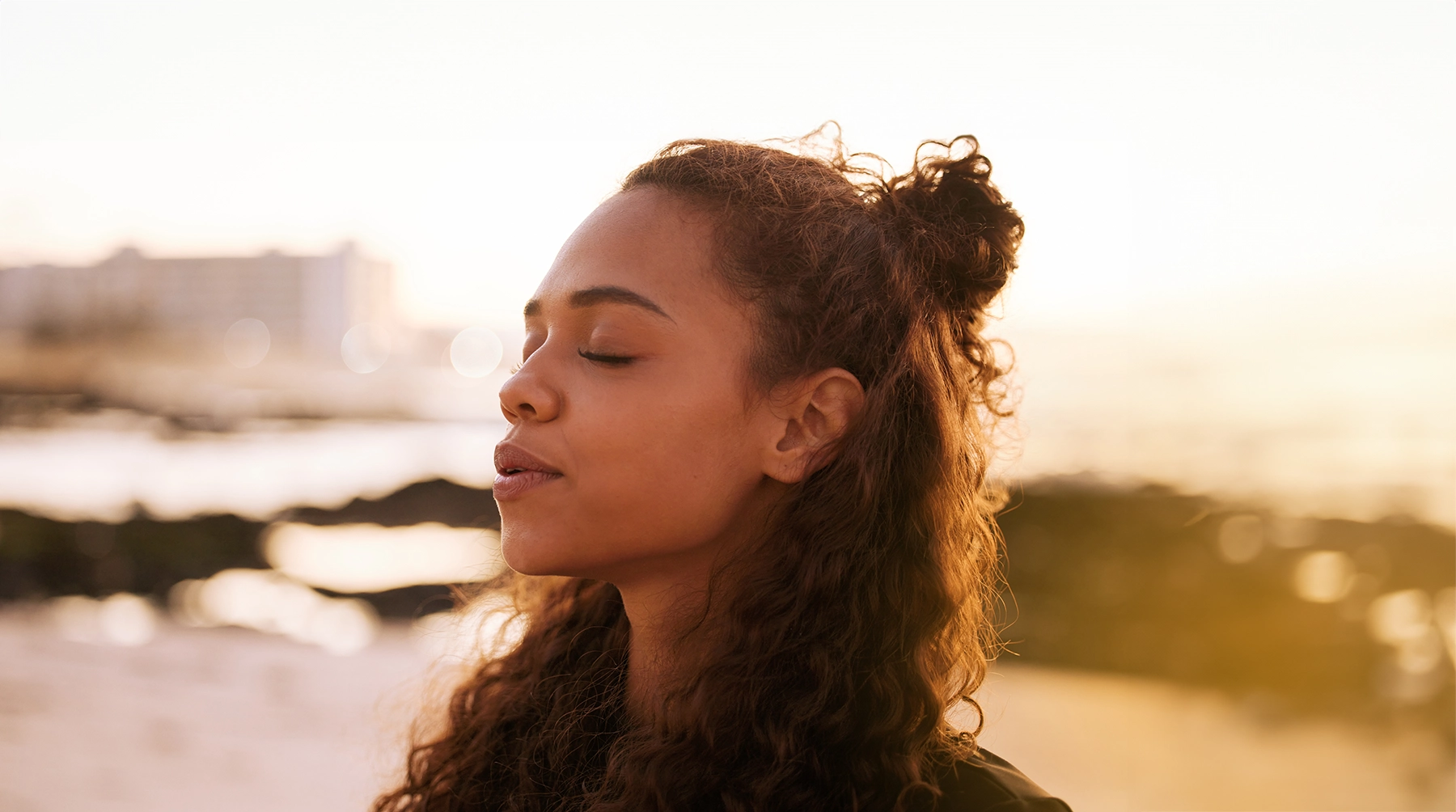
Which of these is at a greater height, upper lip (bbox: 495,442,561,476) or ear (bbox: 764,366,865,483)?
ear (bbox: 764,366,865,483)

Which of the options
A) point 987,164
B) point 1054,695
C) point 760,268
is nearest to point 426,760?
point 760,268

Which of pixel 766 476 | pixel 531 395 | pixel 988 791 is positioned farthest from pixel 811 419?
pixel 988 791

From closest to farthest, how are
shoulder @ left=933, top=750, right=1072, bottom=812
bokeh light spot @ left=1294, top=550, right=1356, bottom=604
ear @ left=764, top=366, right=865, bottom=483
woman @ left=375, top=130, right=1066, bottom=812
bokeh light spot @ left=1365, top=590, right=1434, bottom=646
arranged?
shoulder @ left=933, top=750, right=1072, bottom=812, woman @ left=375, top=130, right=1066, bottom=812, ear @ left=764, top=366, right=865, bottom=483, bokeh light spot @ left=1365, top=590, right=1434, bottom=646, bokeh light spot @ left=1294, top=550, right=1356, bottom=604

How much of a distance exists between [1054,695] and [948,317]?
486cm

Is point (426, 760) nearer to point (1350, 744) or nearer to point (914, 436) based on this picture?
point (914, 436)

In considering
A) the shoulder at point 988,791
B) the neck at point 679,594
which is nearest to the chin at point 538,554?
the neck at point 679,594

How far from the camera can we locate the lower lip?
64.1 inches

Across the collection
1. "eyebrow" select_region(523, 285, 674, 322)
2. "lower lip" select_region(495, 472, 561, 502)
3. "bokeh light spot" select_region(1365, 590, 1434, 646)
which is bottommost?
"bokeh light spot" select_region(1365, 590, 1434, 646)

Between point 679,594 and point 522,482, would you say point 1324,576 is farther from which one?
point 522,482

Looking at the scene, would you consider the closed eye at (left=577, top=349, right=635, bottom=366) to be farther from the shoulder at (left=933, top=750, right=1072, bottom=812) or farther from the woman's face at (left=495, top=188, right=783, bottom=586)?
the shoulder at (left=933, top=750, right=1072, bottom=812)

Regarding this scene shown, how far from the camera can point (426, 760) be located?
2.09m

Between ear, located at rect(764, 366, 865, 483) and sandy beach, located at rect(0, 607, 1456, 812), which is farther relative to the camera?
sandy beach, located at rect(0, 607, 1456, 812)

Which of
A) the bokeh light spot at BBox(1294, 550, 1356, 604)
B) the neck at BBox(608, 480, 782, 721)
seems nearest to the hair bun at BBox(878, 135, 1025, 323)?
the neck at BBox(608, 480, 782, 721)

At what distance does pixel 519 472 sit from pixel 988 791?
87cm
